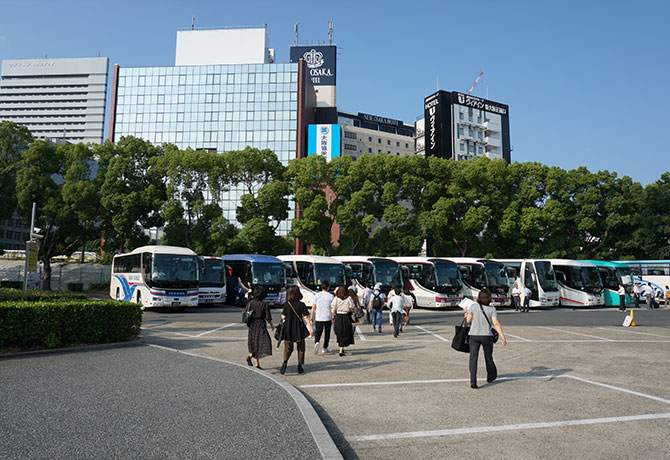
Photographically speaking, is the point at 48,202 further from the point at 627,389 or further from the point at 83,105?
the point at 83,105

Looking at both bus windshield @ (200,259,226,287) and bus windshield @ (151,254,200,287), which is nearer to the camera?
bus windshield @ (151,254,200,287)

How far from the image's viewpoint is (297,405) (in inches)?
243

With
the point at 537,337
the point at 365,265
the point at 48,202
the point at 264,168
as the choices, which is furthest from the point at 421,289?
the point at 48,202

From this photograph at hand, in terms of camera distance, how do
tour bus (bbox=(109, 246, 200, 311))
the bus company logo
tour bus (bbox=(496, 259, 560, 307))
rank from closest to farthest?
tour bus (bbox=(109, 246, 200, 311)), tour bus (bbox=(496, 259, 560, 307)), the bus company logo

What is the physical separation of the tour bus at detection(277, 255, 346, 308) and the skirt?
1419cm

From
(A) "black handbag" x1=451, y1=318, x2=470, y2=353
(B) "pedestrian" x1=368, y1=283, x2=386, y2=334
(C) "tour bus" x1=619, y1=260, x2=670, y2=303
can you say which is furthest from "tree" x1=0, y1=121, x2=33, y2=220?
(C) "tour bus" x1=619, y1=260, x2=670, y2=303

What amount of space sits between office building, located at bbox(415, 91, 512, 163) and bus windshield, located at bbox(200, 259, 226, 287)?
6020 centimetres

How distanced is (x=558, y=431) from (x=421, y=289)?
20911mm

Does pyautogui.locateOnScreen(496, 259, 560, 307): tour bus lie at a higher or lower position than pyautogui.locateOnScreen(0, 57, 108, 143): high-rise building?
lower

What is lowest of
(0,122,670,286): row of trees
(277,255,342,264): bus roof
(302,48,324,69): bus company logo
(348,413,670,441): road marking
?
(348,413,670,441): road marking

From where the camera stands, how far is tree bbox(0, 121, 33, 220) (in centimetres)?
3253

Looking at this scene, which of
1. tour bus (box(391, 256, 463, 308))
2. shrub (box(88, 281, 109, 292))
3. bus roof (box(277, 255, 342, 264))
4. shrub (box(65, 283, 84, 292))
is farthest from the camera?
shrub (box(88, 281, 109, 292))

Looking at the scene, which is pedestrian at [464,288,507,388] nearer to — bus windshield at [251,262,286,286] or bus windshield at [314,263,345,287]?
bus windshield at [314,263,345,287]

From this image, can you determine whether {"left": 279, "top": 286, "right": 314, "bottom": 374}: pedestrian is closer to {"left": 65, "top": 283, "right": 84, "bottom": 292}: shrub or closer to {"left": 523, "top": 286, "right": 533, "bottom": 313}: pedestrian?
{"left": 523, "top": 286, "right": 533, "bottom": 313}: pedestrian
